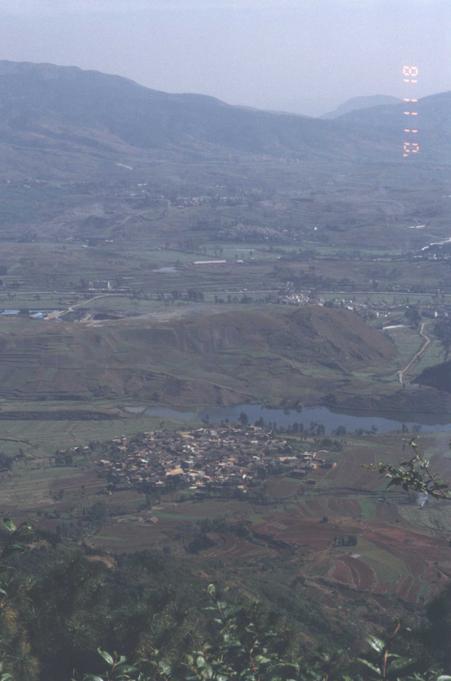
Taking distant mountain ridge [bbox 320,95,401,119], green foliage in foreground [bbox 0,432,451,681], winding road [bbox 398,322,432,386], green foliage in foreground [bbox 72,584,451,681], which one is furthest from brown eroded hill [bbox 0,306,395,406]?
distant mountain ridge [bbox 320,95,401,119]

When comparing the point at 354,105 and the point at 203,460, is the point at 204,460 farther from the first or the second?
the point at 354,105

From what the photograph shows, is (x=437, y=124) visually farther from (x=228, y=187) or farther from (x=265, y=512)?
(x=265, y=512)

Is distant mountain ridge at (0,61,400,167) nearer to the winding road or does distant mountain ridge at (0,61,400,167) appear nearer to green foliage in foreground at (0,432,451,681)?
the winding road

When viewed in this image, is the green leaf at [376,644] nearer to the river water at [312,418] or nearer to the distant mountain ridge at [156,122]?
the river water at [312,418]

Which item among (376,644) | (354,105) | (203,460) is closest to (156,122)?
(354,105)

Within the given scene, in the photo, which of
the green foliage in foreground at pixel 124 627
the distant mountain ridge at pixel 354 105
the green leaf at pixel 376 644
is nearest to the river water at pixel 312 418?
the green foliage in foreground at pixel 124 627

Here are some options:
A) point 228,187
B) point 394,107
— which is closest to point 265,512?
point 228,187
